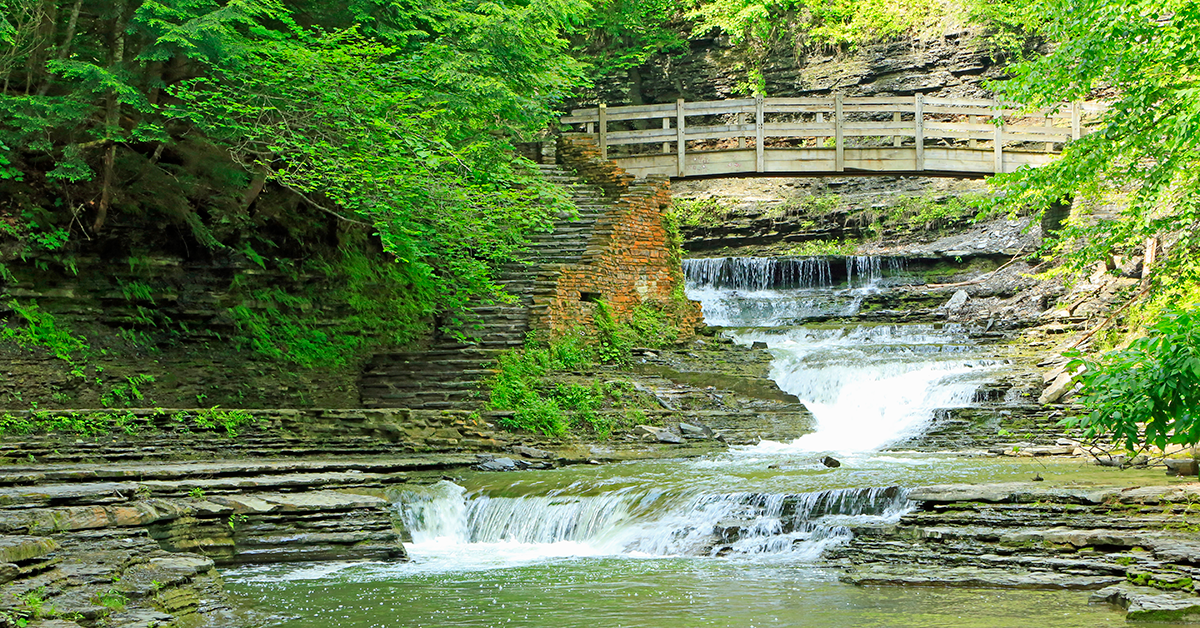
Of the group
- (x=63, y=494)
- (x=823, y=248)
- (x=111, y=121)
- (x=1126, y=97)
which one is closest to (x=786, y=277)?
(x=823, y=248)

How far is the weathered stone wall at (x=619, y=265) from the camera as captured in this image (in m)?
16.5

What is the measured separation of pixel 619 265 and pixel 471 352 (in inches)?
146

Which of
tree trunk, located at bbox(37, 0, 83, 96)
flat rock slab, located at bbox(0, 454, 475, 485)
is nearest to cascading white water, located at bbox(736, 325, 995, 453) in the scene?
flat rock slab, located at bbox(0, 454, 475, 485)

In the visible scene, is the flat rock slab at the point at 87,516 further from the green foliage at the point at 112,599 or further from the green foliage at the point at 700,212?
the green foliage at the point at 700,212

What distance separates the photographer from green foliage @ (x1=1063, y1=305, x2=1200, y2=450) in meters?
5.92

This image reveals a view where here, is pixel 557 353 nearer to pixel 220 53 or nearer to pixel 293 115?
pixel 293 115

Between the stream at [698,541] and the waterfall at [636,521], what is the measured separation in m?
0.01

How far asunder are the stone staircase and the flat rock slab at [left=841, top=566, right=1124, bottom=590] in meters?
7.70

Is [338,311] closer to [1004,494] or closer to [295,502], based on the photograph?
[295,502]

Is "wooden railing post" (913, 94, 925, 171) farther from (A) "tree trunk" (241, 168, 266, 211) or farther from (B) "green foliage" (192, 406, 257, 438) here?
(B) "green foliage" (192, 406, 257, 438)

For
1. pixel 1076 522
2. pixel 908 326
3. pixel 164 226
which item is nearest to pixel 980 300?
pixel 908 326

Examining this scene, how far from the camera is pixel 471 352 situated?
15039 millimetres

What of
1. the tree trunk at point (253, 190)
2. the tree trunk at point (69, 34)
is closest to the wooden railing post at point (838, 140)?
the tree trunk at point (253, 190)

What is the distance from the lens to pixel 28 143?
39.8 ft
